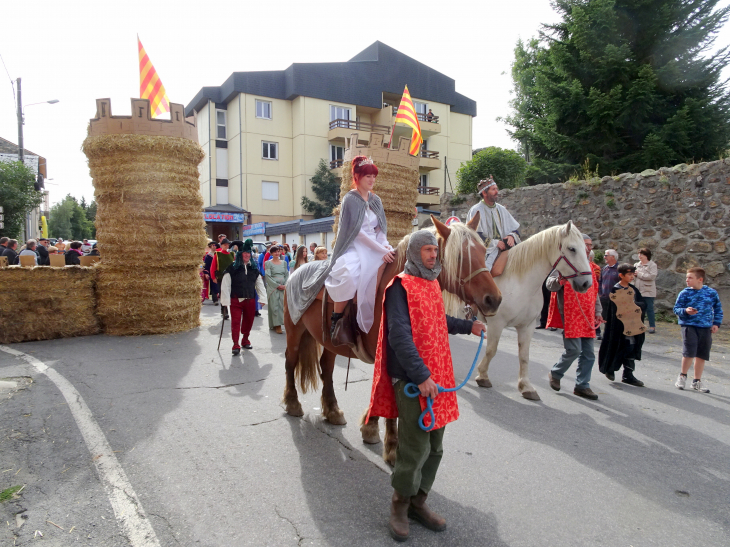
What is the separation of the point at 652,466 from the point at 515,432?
1.11 metres

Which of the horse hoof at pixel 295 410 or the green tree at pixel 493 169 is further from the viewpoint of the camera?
the green tree at pixel 493 169

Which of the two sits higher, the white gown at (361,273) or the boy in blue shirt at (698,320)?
the white gown at (361,273)

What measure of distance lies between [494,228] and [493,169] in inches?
431

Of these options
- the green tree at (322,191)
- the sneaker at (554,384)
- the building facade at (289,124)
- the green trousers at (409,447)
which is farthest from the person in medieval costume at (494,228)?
the green tree at (322,191)

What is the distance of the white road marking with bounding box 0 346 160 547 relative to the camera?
8.92ft

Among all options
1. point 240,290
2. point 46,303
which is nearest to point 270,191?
point 46,303

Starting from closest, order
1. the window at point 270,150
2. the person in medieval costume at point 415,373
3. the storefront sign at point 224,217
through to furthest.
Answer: the person in medieval costume at point 415,373 < the storefront sign at point 224,217 < the window at point 270,150

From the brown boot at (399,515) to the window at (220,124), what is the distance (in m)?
36.2

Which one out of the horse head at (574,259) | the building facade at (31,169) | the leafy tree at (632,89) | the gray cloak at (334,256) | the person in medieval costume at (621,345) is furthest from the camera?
the building facade at (31,169)

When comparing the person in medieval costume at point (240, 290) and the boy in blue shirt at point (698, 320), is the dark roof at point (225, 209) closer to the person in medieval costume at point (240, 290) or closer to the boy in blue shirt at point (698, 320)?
the person in medieval costume at point (240, 290)

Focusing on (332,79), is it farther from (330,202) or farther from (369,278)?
(369,278)

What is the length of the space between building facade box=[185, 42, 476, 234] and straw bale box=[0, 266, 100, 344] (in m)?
24.9

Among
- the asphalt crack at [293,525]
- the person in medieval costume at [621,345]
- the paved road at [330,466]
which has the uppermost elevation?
the person in medieval costume at [621,345]

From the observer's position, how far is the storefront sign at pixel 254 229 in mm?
29688
